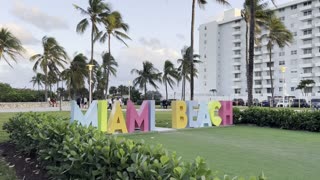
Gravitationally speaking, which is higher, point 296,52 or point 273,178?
point 296,52

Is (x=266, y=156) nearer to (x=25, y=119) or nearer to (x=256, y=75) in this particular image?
(x=25, y=119)

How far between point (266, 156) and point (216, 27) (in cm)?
Result: 10424

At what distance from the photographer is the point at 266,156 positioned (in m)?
9.43

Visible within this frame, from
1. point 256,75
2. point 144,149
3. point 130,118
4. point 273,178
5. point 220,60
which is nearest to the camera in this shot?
point 144,149

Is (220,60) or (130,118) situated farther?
(220,60)

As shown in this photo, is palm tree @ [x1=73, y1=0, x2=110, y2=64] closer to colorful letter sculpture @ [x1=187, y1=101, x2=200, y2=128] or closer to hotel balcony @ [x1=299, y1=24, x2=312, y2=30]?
colorful letter sculpture @ [x1=187, y1=101, x2=200, y2=128]

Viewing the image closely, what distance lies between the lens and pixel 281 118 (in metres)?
17.8

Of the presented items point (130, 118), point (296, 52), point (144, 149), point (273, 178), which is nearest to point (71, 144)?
point (144, 149)

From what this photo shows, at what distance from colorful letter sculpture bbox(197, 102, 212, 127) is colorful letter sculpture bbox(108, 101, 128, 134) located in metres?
4.36

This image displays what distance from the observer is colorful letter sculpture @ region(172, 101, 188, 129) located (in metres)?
16.8

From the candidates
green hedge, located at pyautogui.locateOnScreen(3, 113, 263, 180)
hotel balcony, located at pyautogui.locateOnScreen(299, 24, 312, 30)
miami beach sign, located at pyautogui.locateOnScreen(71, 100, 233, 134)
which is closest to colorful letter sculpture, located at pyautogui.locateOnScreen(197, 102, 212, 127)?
miami beach sign, located at pyautogui.locateOnScreen(71, 100, 233, 134)

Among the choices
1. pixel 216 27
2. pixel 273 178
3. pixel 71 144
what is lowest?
pixel 273 178

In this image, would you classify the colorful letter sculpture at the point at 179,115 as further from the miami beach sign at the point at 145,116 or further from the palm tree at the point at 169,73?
the palm tree at the point at 169,73

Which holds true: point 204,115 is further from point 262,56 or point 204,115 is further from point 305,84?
point 262,56
